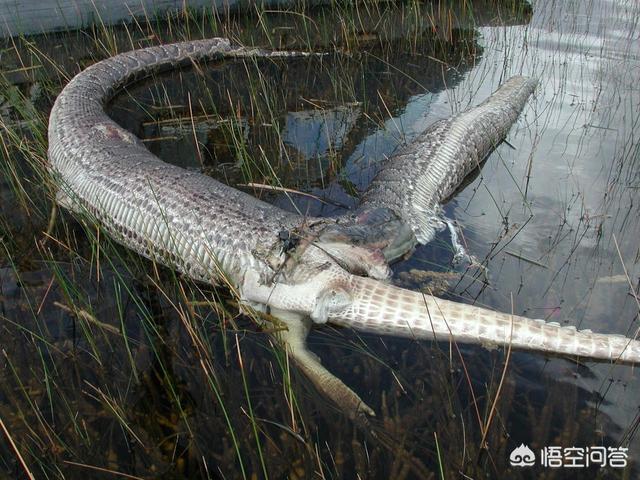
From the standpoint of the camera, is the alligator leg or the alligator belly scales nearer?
the alligator leg

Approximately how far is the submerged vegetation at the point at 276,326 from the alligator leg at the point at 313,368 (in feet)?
0.19

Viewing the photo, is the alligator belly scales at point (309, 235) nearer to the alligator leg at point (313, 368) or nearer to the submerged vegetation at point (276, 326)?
the alligator leg at point (313, 368)

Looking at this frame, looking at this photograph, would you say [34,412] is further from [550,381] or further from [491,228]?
[491,228]

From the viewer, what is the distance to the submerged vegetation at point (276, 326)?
253 cm

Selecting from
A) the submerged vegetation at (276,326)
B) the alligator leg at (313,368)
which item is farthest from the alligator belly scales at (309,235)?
the submerged vegetation at (276,326)

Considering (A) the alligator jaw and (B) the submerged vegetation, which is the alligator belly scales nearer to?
(A) the alligator jaw

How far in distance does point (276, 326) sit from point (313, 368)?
37 centimetres

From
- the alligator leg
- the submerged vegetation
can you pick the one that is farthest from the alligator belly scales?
the submerged vegetation

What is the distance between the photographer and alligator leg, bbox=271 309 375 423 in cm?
270

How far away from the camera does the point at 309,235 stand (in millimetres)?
3408

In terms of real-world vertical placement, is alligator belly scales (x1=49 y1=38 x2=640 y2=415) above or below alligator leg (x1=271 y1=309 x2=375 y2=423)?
above

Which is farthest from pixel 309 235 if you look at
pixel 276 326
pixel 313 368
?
pixel 313 368

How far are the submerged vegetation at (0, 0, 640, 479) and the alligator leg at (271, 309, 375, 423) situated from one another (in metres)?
0.06

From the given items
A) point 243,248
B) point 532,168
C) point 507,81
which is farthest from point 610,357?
point 507,81
